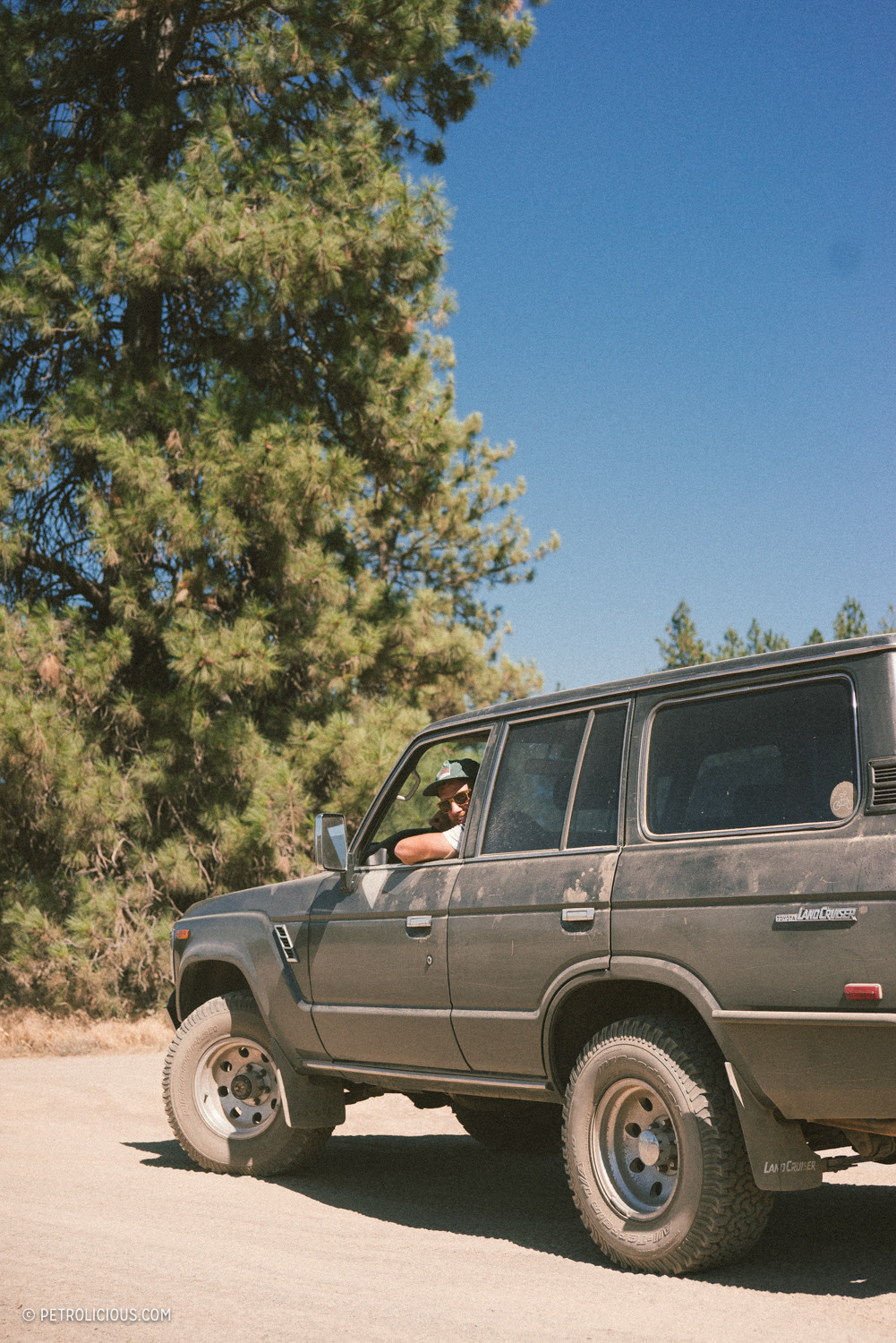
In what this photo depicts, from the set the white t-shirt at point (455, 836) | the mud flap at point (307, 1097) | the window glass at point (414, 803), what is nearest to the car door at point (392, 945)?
the window glass at point (414, 803)

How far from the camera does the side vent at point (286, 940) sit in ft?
19.8

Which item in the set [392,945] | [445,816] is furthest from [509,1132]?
[445,816]

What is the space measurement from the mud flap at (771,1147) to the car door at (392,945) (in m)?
1.35

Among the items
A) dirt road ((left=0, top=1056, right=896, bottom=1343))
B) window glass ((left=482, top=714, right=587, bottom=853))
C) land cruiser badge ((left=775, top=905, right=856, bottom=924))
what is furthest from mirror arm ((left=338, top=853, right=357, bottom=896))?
land cruiser badge ((left=775, top=905, right=856, bottom=924))

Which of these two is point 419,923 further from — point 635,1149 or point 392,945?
point 635,1149

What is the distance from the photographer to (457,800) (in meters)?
5.78

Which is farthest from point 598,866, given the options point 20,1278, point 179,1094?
point 179,1094

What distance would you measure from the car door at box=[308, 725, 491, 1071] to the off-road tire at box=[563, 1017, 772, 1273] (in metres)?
0.73

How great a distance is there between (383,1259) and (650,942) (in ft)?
5.26

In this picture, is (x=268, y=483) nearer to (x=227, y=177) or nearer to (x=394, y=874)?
(x=227, y=177)

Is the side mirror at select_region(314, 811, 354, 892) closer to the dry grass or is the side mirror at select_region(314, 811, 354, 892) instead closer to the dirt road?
the dirt road

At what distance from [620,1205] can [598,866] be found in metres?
1.19

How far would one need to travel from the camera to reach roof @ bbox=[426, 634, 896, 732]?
412 cm

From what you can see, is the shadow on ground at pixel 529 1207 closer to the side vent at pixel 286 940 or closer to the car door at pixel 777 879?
the car door at pixel 777 879
